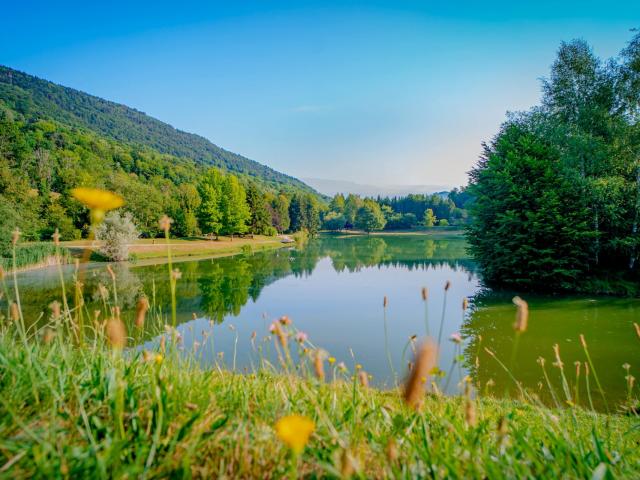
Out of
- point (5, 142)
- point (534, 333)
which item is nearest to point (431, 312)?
point (534, 333)

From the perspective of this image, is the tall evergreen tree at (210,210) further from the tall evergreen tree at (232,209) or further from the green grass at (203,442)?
the green grass at (203,442)

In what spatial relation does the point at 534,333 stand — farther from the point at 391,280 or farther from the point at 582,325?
the point at 391,280

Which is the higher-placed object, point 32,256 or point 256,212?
point 256,212

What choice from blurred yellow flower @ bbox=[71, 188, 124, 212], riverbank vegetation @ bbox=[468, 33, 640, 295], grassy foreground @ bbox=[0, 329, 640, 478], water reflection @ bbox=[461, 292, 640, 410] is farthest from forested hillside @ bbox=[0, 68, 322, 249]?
riverbank vegetation @ bbox=[468, 33, 640, 295]

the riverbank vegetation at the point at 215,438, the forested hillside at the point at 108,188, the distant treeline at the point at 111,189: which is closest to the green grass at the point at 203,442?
the riverbank vegetation at the point at 215,438

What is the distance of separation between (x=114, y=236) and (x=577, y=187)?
115ft

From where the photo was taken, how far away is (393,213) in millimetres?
113375

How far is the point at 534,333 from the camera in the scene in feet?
37.9

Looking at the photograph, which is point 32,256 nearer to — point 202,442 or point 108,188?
point 108,188

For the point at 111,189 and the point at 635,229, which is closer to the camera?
the point at 635,229

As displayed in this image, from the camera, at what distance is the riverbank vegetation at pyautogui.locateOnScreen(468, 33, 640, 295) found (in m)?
16.6

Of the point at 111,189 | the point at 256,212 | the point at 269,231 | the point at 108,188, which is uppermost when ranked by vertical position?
the point at 108,188

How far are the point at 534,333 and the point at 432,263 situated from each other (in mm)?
21662

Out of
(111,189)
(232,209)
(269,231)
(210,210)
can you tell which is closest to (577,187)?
(210,210)
